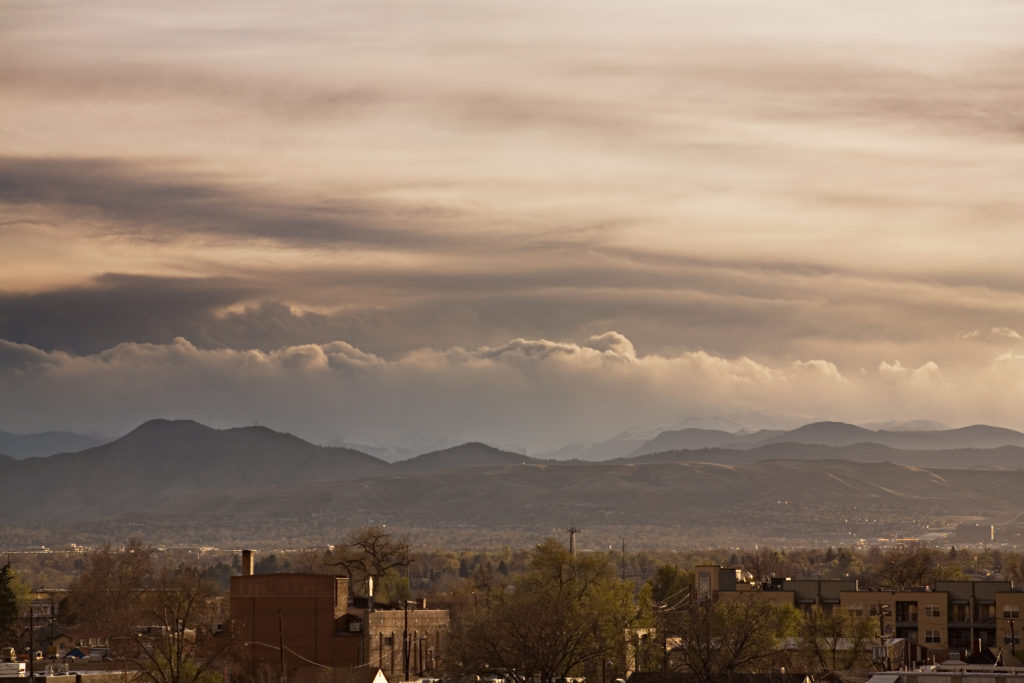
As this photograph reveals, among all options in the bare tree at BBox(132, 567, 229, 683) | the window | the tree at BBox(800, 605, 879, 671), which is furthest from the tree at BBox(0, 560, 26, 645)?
the window

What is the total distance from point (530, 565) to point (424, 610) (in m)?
11.0

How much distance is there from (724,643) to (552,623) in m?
12.0

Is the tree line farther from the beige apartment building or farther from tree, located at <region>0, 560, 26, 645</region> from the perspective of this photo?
the beige apartment building

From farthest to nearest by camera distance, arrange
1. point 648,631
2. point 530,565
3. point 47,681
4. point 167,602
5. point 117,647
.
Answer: point 530,565
point 648,631
point 117,647
point 167,602
point 47,681

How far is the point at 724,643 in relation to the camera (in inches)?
4562

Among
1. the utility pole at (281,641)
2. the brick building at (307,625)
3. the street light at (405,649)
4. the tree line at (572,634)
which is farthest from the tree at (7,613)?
the street light at (405,649)

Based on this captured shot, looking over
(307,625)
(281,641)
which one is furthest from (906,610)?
(281,641)

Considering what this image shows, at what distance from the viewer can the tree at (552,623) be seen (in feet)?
384

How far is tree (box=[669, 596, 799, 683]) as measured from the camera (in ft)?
361

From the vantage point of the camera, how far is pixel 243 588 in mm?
133750

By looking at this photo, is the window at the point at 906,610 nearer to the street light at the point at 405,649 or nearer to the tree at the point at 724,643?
the tree at the point at 724,643

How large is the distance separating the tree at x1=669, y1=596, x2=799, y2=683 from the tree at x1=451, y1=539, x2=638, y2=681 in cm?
519

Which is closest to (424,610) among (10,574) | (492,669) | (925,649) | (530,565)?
(530,565)

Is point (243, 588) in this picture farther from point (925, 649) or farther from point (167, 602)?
point (925, 649)
